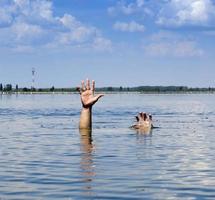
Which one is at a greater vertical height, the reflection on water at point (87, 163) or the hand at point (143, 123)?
the hand at point (143, 123)

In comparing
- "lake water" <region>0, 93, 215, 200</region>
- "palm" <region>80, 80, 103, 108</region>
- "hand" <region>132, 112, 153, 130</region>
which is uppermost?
"palm" <region>80, 80, 103, 108</region>

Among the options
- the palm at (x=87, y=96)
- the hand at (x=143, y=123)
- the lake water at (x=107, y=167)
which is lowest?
the lake water at (x=107, y=167)

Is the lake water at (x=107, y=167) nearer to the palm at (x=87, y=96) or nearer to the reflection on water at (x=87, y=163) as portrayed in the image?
the reflection on water at (x=87, y=163)

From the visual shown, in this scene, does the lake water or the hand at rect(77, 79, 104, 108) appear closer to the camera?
the lake water

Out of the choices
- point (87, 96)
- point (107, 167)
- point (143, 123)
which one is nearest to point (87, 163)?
point (107, 167)

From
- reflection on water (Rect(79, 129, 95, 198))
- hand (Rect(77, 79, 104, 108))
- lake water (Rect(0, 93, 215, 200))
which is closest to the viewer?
lake water (Rect(0, 93, 215, 200))

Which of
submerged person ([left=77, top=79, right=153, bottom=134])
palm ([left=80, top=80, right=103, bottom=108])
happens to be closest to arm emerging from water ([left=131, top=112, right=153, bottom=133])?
submerged person ([left=77, top=79, right=153, bottom=134])

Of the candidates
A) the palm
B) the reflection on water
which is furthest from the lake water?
the palm

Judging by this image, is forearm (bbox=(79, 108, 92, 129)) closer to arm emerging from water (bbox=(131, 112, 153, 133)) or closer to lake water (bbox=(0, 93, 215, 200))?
arm emerging from water (bbox=(131, 112, 153, 133))

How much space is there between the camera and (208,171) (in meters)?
18.9

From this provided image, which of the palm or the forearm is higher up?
the palm

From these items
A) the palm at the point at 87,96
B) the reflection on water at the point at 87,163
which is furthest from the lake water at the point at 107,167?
the palm at the point at 87,96

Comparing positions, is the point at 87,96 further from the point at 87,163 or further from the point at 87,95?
the point at 87,163

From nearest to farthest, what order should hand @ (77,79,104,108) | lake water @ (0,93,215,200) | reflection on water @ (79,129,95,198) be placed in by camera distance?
lake water @ (0,93,215,200)
reflection on water @ (79,129,95,198)
hand @ (77,79,104,108)
